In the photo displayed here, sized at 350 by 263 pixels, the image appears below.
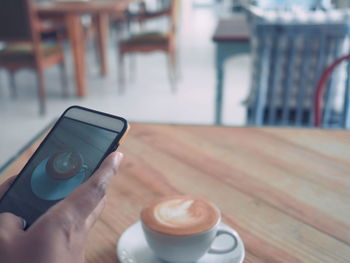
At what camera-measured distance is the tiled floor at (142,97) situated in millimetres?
2496

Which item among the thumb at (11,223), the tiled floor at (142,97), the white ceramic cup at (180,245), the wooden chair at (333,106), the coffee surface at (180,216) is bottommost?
the tiled floor at (142,97)

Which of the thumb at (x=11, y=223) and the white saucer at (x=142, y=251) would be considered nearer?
the thumb at (x=11, y=223)

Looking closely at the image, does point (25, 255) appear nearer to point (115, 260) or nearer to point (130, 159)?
point (115, 260)

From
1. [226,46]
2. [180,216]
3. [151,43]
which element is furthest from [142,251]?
[151,43]

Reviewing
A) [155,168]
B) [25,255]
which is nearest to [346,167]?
[155,168]

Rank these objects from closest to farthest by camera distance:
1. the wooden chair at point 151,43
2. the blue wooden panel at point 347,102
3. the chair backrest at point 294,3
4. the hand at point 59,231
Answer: the hand at point 59,231 < the blue wooden panel at point 347,102 < the chair backrest at point 294,3 < the wooden chair at point 151,43

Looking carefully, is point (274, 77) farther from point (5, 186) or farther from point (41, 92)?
point (41, 92)

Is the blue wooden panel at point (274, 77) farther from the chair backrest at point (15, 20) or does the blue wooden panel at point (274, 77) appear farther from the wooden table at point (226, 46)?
the chair backrest at point (15, 20)

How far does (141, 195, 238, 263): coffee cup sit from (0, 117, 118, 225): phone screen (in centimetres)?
10

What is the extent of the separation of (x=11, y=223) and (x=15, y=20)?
91.2 inches

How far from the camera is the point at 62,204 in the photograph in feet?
1.14

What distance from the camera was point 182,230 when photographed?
17.3 inches

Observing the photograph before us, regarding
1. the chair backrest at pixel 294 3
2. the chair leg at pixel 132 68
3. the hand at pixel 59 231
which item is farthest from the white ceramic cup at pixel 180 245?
the chair leg at pixel 132 68

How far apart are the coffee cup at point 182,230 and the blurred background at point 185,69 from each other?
17cm
